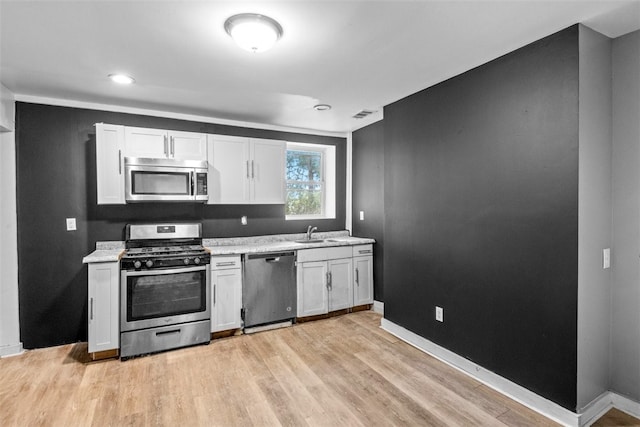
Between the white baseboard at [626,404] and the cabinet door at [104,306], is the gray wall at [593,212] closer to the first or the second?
the white baseboard at [626,404]

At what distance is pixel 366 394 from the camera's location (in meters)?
2.37

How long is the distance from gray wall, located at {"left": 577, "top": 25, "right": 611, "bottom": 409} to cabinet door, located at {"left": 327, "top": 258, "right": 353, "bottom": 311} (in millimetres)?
2444

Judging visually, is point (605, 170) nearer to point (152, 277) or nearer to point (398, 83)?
point (398, 83)

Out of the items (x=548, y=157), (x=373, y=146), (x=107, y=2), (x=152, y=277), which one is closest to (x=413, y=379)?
(x=548, y=157)

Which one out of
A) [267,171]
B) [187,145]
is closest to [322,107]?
[267,171]

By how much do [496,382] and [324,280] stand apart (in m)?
2.03

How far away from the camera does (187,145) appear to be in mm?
A: 3514

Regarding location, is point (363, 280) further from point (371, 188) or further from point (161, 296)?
point (161, 296)

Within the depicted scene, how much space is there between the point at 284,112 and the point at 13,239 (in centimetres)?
294

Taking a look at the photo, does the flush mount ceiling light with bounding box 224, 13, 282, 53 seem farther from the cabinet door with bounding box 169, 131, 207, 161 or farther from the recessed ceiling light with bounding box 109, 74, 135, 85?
the cabinet door with bounding box 169, 131, 207, 161

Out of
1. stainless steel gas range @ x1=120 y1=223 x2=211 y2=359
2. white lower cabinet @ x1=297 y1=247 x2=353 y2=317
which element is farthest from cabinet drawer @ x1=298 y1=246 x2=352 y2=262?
stainless steel gas range @ x1=120 y1=223 x2=211 y2=359

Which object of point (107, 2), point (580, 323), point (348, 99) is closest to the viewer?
point (107, 2)

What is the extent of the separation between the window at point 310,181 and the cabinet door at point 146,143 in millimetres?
1670

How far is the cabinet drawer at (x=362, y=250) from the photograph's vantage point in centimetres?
415
